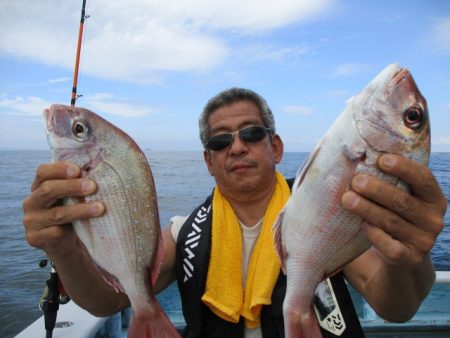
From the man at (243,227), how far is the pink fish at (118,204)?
0.27ft

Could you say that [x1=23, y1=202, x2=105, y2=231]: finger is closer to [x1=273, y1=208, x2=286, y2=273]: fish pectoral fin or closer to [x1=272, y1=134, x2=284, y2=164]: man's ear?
[x1=273, y1=208, x2=286, y2=273]: fish pectoral fin

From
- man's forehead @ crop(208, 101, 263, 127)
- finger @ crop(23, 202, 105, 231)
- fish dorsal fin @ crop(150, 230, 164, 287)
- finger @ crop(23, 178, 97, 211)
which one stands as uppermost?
man's forehead @ crop(208, 101, 263, 127)

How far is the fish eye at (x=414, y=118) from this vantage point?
1575mm

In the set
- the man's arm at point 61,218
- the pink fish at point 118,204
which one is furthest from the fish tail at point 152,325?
the man's arm at point 61,218

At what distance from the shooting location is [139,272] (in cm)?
188

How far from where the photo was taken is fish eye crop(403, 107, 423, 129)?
62.0 inches

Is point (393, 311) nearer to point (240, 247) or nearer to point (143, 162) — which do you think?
point (240, 247)

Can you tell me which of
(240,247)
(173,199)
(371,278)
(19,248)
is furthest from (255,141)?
(173,199)

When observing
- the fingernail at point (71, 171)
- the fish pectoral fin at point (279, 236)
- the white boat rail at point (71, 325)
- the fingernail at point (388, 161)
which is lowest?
the white boat rail at point (71, 325)

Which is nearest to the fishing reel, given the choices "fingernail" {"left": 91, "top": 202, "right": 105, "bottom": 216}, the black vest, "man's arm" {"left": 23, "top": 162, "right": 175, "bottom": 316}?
"man's arm" {"left": 23, "top": 162, "right": 175, "bottom": 316}

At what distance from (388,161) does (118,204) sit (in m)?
1.26

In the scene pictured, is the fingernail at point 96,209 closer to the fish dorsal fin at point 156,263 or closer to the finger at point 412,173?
the fish dorsal fin at point 156,263

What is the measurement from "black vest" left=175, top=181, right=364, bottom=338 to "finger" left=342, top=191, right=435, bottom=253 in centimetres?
114

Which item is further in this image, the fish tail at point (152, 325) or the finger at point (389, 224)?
the fish tail at point (152, 325)
